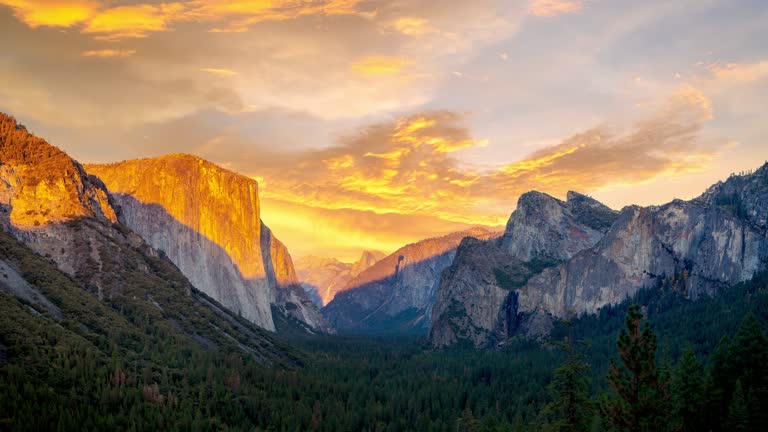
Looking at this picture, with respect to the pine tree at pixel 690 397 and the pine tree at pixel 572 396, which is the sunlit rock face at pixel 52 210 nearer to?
the pine tree at pixel 572 396

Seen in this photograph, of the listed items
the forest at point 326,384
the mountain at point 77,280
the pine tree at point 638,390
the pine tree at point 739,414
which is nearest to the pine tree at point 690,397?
the forest at point 326,384

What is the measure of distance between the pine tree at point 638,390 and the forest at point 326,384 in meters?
0.08

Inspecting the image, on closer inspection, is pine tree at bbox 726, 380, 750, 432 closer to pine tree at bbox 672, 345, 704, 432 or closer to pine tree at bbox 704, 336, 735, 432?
pine tree at bbox 704, 336, 735, 432

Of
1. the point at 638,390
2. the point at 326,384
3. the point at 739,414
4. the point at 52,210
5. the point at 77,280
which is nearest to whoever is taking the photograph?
the point at 638,390

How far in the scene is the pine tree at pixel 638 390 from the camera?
38.4m

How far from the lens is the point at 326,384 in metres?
159

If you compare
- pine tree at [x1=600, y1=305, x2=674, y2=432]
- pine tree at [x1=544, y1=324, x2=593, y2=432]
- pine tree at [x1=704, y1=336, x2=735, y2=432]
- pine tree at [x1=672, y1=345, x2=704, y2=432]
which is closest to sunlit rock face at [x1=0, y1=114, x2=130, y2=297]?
pine tree at [x1=544, y1=324, x2=593, y2=432]

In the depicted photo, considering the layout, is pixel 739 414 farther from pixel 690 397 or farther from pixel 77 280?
pixel 77 280

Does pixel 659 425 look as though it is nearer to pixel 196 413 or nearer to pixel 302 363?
pixel 196 413

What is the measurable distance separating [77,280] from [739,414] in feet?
466

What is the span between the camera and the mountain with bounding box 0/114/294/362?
115 meters

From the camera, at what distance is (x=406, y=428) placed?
135 metres

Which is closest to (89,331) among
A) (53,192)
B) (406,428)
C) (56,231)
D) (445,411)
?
(56,231)

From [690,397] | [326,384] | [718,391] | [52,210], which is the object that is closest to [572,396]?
[690,397]
